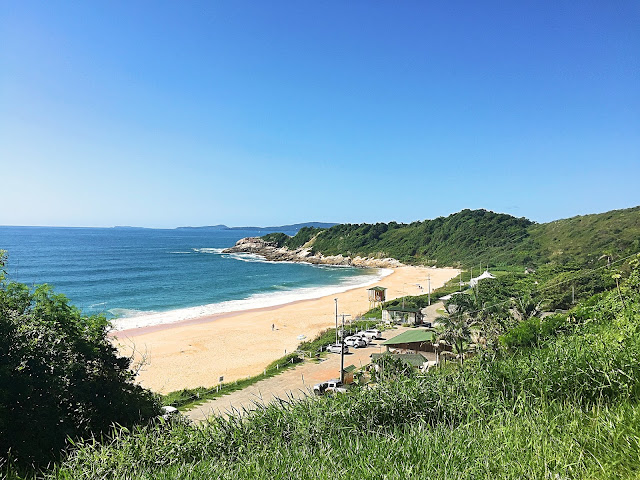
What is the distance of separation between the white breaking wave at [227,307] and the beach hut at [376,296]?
25.6 ft

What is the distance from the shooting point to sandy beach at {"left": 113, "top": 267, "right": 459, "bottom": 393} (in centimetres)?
2105

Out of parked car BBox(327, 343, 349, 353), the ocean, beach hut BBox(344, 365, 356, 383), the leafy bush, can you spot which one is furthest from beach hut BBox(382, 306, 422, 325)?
the leafy bush

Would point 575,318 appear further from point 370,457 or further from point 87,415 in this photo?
point 87,415

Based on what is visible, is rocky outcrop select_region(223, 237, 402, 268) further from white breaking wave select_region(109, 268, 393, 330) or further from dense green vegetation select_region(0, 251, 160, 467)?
dense green vegetation select_region(0, 251, 160, 467)

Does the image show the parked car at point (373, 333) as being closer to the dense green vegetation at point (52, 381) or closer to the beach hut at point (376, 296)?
the beach hut at point (376, 296)

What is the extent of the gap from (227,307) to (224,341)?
1233 centimetres

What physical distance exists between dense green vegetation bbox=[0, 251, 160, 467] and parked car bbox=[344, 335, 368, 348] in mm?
15491

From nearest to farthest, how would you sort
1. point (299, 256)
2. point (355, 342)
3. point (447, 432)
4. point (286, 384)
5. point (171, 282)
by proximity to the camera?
point (447, 432)
point (286, 384)
point (355, 342)
point (171, 282)
point (299, 256)

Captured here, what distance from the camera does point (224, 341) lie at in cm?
Result: 2767

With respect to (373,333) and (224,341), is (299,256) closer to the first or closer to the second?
(224,341)

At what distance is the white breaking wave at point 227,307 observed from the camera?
3289 cm

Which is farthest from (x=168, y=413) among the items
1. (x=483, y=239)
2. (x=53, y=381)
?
(x=483, y=239)

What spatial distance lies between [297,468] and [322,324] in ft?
95.5

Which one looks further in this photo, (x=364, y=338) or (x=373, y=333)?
(x=373, y=333)
